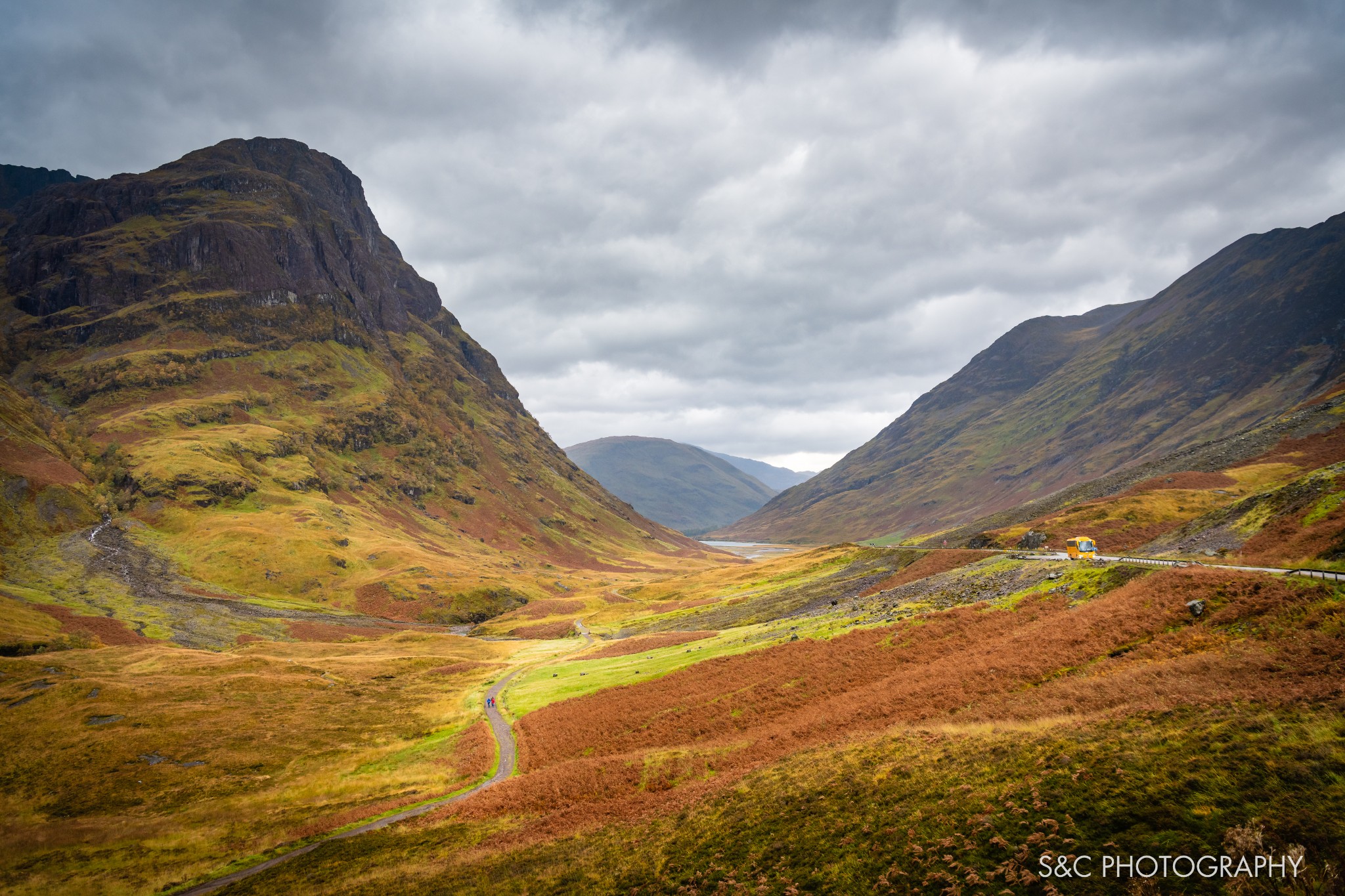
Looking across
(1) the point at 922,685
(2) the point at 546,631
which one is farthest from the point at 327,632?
(1) the point at 922,685

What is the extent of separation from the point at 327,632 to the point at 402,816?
3571 inches

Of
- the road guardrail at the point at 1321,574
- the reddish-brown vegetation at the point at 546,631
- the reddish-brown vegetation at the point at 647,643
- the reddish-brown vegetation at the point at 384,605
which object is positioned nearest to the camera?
the road guardrail at the point at 1321,574

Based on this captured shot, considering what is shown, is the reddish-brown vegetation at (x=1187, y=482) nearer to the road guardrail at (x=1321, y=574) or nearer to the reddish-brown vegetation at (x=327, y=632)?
the road guardrail at (x=1321, y=574)

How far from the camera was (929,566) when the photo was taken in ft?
233

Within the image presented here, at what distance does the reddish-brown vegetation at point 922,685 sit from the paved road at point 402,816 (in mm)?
1742

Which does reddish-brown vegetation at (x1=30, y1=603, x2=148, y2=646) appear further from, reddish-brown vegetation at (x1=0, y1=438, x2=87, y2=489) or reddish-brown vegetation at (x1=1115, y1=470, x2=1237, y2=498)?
reddish-brown vegetation at (x1=1115, y1=470, x2=1237, y2=498)

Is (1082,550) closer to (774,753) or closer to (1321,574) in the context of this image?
(1321,574)

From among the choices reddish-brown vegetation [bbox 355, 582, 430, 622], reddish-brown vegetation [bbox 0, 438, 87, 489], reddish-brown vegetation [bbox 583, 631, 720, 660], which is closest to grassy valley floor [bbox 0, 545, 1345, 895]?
reddish-brown vegetation [bbox 583, 631, 720, 660]

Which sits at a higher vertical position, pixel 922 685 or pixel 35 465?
pixel 35 465

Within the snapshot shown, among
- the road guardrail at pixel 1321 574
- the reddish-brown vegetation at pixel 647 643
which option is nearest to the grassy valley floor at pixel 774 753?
the road guardrail at pixel 1321 574

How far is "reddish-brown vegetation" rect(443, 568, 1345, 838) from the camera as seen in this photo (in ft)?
66.6

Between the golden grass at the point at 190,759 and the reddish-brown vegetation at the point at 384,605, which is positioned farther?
the reddish-brown vegetation at the point at 384,605

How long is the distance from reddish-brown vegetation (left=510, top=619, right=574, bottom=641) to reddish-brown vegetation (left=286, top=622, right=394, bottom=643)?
27.0m

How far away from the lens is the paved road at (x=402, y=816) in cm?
2936
